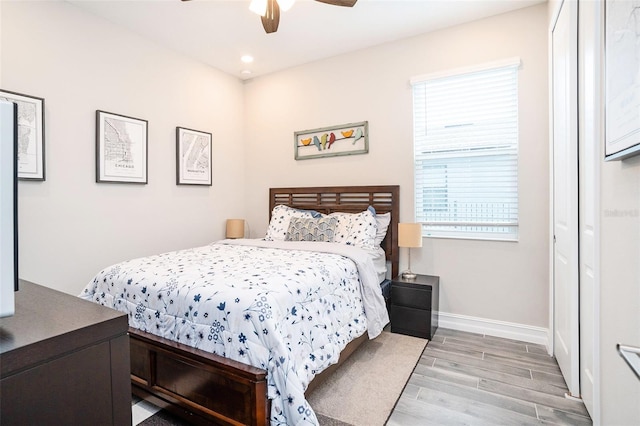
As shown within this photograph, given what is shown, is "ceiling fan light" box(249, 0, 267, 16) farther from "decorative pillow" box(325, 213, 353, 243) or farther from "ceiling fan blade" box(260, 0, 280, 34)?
"decorative pillow" box(325, 213, 353, 243)

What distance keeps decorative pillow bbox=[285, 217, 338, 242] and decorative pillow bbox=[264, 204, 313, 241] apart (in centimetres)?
14

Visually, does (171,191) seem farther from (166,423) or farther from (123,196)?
(166,423)

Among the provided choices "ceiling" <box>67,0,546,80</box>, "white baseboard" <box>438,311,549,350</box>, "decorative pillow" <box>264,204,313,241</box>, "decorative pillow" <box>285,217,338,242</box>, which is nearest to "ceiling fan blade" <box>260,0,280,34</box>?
"ceiling" <box>67,0,546,80</box>

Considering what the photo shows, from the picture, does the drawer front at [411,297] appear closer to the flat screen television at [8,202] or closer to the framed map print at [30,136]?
the flat screen television at [8,202]

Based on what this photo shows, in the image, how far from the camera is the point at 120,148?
3115mm

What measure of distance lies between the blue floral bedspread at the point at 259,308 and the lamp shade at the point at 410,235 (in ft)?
2.42

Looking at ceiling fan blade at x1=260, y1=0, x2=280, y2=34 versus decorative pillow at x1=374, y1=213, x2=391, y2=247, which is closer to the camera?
ceiling fan blade at x1=260, y1=0, x2=280, y2=34

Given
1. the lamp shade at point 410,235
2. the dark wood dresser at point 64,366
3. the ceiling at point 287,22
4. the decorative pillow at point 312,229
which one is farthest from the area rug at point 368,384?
the ceiling at point 287,22

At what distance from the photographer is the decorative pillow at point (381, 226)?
11.1 ft

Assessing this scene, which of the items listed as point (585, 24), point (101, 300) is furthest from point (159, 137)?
point (585, 24)

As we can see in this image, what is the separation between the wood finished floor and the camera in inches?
72.9

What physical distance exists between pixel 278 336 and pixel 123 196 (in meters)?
2.42

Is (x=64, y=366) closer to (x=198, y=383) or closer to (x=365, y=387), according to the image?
(x=198, y=383)

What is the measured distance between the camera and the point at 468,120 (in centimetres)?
314
